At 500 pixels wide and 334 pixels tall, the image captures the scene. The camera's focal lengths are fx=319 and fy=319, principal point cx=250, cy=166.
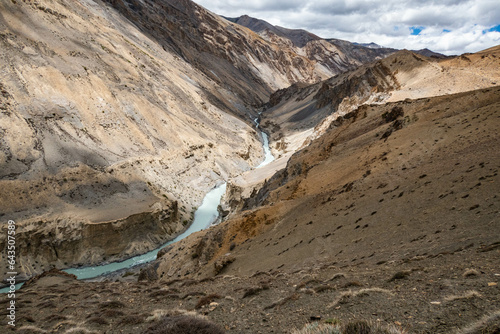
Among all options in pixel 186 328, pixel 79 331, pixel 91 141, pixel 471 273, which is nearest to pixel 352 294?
pixel 471 273

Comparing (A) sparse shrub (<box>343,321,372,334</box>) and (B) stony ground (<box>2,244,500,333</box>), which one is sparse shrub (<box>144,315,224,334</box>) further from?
(A) sparse shrub (<box>343,321,372,334</box>)

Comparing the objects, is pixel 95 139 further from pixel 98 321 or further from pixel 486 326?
pixel 486 326

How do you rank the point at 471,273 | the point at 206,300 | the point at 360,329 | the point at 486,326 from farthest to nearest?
the point at 206,300 → the point at 471,273 → the point at 360,329 → the point at 486,326

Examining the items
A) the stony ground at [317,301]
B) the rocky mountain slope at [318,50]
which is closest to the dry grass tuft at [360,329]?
the stony ground at [317,301]

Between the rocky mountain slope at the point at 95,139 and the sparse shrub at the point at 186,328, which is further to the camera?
the rocky mountain slope at the point at 95,139

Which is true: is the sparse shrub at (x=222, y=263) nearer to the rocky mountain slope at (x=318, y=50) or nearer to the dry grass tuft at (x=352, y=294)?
the dry grass tuft at (x=352, y=294)

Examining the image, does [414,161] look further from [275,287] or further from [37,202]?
[37,202]

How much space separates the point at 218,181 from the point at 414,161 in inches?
1115

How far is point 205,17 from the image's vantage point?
120 metres

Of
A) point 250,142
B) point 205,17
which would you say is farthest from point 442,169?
point 205,17

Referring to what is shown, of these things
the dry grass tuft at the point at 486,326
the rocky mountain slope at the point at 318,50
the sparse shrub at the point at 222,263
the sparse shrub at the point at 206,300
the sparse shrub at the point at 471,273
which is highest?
the rocky mountain slope at the point at 318,50

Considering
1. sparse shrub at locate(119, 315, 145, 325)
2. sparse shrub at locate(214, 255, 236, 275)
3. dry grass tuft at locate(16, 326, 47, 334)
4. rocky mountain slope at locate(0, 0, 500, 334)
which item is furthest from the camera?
sparse shrub at locate(214, 255, 236, 275)

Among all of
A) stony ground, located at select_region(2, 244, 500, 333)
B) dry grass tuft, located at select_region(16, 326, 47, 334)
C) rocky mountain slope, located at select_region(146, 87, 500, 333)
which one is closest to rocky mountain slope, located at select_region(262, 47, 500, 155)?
rocky mountain slope, located at select_region(146, 87, 500, 333)

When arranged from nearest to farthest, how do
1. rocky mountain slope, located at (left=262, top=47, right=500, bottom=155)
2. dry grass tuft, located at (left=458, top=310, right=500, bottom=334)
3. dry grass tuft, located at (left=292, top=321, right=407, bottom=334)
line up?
dry grass tuft, located at (left=458, top=310, right=500, bottom=334), dry grass tuft, located at (left=292, top=321, right=407, bottom=334), rocky mountain slope, located at (left=262, top=47, right=500, bottom=155)
